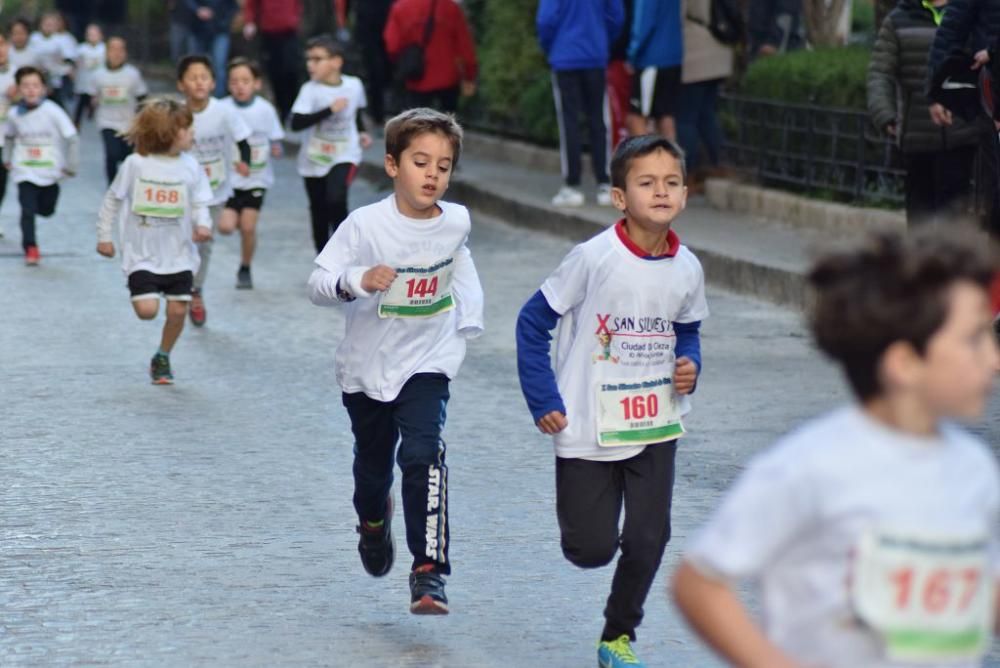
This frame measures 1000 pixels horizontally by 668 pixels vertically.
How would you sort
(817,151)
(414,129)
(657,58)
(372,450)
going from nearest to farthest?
(414,129), (372,450), (817,151), (657,58)

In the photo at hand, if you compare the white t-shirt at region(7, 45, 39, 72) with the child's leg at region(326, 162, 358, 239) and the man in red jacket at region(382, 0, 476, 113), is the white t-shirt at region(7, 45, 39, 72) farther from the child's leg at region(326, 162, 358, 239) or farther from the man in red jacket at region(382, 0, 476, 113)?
the child's leg at region(326, 162, 358, 239)

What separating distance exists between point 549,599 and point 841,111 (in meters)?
8.95

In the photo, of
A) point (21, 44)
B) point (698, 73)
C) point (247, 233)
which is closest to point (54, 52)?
point (21, 44)

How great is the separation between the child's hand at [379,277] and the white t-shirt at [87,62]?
21779mm

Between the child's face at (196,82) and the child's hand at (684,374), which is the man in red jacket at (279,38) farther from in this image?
the child's hand at (684,374)

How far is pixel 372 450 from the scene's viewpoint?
616 centimetres

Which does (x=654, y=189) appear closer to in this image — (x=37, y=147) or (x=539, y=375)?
(x=539, y=375)

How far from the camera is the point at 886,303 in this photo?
9.59ft

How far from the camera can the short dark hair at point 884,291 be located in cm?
291

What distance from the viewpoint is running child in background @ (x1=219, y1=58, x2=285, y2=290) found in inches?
527

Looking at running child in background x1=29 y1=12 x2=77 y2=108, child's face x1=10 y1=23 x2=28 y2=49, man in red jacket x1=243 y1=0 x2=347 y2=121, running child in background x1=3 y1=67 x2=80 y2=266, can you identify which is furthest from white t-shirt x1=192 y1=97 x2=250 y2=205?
running child in background x1=29 y1=12 x2=77 y2=108

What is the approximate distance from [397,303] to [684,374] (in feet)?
3.43

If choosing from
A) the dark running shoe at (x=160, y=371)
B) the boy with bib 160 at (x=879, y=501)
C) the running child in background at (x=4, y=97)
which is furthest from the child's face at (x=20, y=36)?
the boy with bib 160 at (x=879, y=501)

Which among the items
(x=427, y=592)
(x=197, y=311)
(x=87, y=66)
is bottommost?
(x=87, y=66)
